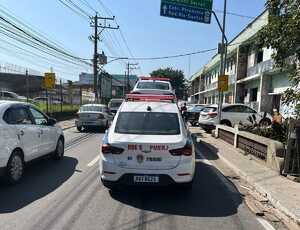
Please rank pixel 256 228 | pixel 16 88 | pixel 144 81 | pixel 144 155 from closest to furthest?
pixel 256 228
pixel 144 155
pixel 144 81
pixel 16 88

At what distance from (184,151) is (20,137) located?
3.54 m

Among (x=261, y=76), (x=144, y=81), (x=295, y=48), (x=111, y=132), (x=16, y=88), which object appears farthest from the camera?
(x=16, y=88)

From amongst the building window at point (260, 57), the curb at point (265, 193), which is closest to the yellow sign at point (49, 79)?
the curb at point (265, 193)

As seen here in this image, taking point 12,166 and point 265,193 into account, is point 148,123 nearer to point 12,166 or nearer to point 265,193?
point 265,193

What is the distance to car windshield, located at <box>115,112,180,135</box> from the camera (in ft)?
24.9

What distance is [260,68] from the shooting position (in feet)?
111

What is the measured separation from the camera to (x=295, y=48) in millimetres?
8883

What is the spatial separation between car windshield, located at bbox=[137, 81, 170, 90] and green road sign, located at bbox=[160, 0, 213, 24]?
473cm

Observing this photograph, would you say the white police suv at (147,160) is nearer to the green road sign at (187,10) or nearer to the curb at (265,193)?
the curb at (265,193)

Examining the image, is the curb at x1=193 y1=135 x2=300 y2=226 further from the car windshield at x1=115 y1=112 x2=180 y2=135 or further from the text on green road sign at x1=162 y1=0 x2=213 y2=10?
the text on green road sign at x1=162 y1=0 x2=213 y2=10

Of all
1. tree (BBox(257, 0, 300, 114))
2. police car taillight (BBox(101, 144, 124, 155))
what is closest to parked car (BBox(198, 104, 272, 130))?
tree (BBox(257, 0, 300, 114))

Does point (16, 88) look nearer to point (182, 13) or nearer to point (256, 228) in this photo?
point (182, 13)

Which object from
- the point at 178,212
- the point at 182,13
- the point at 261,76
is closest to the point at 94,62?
the point at 261,76

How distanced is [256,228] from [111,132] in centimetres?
315
